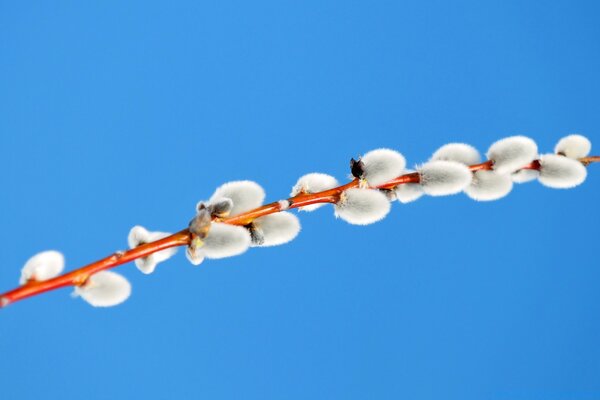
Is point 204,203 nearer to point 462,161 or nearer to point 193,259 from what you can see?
point 193,259

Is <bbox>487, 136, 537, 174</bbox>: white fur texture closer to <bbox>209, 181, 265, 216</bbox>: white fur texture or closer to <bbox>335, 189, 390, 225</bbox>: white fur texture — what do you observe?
<bbox>335, 189, 390, 225</bbox>: white fur texture

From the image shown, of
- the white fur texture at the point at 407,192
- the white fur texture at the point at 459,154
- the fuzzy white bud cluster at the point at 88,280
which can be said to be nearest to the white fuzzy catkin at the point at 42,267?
the fuzzy white bud cluster at the point at 88,280

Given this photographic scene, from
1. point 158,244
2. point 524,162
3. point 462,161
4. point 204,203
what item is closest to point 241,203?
point 204,203

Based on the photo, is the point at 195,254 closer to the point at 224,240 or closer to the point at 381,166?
the point at 224,240

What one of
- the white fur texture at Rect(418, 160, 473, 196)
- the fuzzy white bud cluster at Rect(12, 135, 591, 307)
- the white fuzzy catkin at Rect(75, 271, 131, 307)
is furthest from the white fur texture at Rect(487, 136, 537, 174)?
the white fuzzy catkin at Rect(75, 271, 131, 307)

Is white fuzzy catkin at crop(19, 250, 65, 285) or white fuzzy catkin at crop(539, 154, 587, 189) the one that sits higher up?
white fuzzy catkin at crop(539, 154, 587, 189)

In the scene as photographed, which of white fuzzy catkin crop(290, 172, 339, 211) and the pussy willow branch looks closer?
the pussy willow branch

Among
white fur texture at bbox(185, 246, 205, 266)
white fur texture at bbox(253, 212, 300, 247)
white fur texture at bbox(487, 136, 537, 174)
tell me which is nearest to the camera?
white fur texture at bbox(185, 246, 205, 266)

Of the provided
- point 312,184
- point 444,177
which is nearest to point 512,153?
point 444,177

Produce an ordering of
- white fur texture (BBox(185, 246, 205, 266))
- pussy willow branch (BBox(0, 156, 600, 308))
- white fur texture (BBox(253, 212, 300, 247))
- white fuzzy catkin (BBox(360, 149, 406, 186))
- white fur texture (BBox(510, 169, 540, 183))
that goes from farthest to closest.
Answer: white fur texture (BBox(510, 169, 540, 183)), white fuzzy catkin (BBox(360, 149, 406, 186)), white fur texture (BBox(253, 212, 300, 247)), white fur texture (BBox(185, 246, 205, 266)), pussy willow branch (BBox(0, 156, 600, 308))
